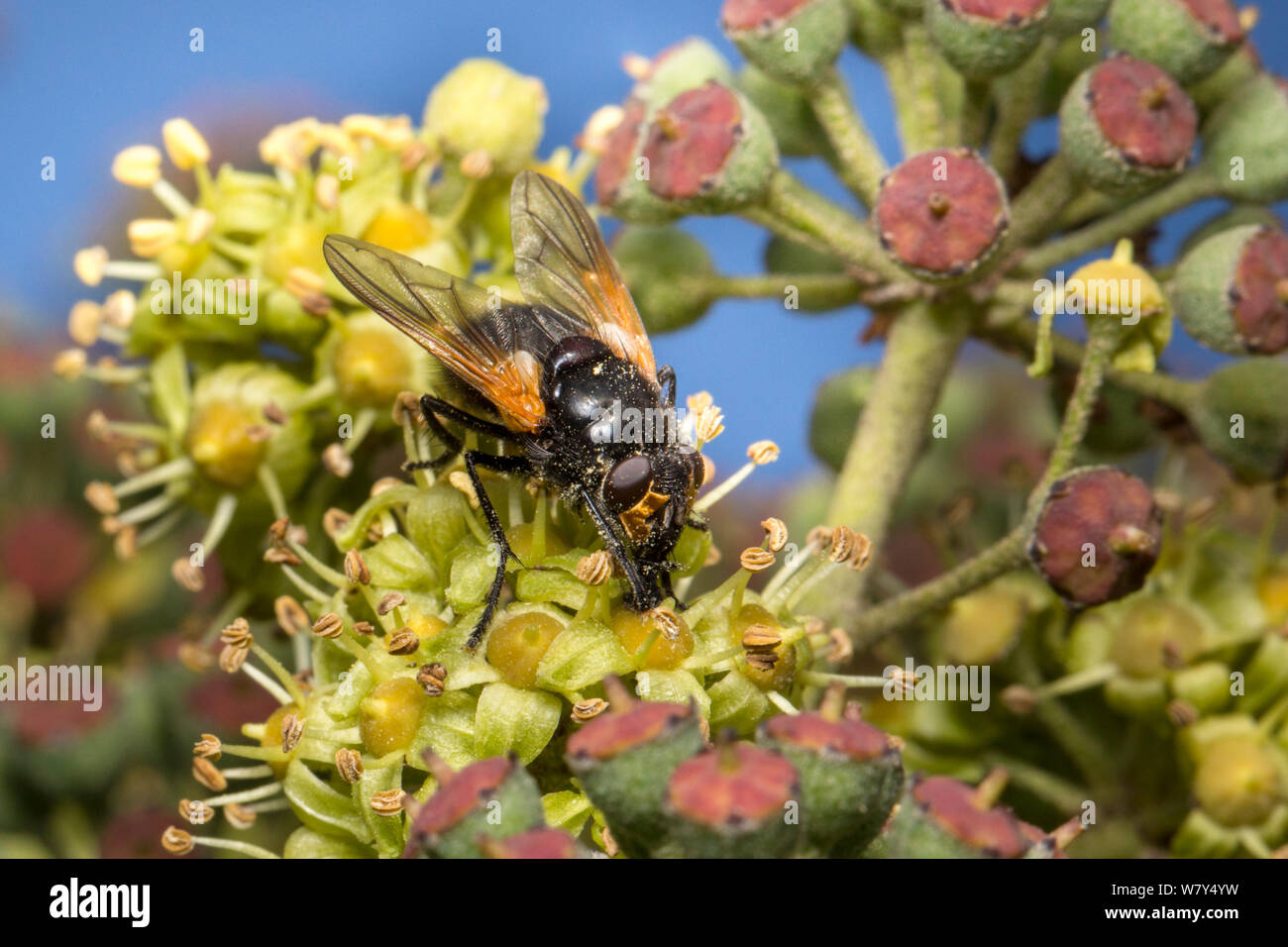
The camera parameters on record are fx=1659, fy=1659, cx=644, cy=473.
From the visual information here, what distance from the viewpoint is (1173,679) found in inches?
114

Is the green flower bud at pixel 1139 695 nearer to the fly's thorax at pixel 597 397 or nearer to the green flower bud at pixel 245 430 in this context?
the fly's thorax at pixel 597 397

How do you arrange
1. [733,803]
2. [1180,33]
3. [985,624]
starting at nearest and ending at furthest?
[733,803] → [1180,33] → [985,624]

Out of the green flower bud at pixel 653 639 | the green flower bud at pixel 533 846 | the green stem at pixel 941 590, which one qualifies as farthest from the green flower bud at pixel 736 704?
the green flower bud at pixel 533 846

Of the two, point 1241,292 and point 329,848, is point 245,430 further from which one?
point 1241,292

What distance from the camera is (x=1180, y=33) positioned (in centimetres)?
270

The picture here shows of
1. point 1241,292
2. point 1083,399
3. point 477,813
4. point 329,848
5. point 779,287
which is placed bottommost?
point 329,848

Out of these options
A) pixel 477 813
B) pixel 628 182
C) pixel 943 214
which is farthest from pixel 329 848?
pixel 943 214

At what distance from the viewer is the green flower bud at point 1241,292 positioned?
260 centimetres

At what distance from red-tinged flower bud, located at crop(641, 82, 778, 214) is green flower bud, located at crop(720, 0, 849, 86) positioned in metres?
0.11

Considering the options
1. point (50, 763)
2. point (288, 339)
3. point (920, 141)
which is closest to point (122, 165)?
point (288, 339)

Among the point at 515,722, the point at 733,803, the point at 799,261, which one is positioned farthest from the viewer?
the point at 799,261

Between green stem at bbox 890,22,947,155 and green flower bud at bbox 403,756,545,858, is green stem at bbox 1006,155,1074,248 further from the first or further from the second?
green flower bud at bbox 403,756,545,858

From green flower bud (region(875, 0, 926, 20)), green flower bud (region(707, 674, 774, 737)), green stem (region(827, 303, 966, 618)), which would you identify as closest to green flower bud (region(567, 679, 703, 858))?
green flower bud (region(707, 674, 774, 737))

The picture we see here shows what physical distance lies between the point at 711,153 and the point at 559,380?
44 centimetres
